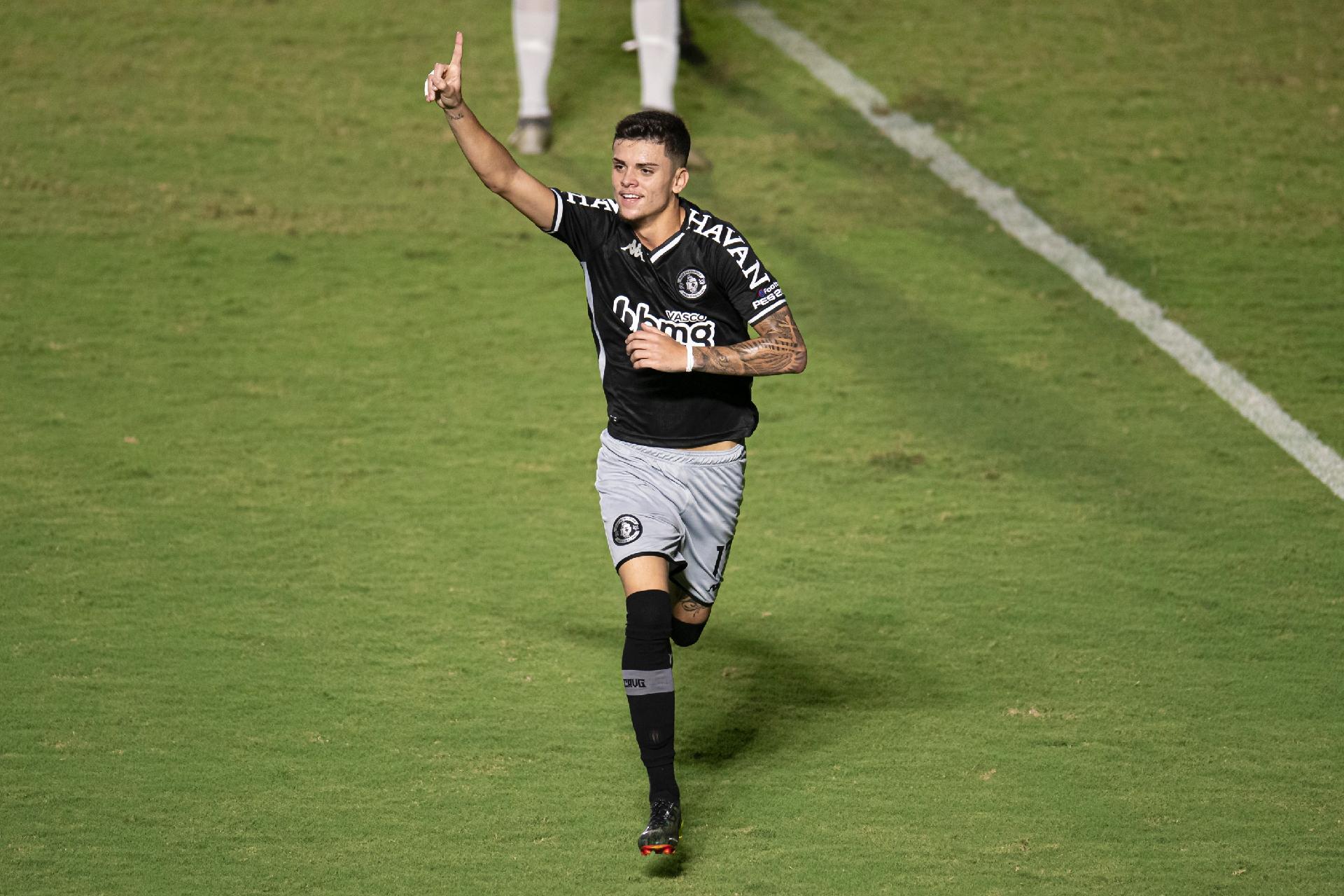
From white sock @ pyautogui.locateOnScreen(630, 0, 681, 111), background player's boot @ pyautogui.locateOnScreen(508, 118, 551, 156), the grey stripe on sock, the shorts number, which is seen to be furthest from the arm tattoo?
background player's boot @ pyautogui.locateOnScreen(508, 118, 551, 156)

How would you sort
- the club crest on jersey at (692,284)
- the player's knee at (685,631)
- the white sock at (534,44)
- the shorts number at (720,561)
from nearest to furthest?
the club crest on jersey at (692,284)
the shorts number at (720,561)
the player's knee at (685,631)
the white sock at (534,44)

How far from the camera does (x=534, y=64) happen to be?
8086 mm

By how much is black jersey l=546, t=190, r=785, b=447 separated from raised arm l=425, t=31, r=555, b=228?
0.16ft

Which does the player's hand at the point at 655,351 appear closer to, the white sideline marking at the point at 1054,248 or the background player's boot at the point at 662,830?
the background player's boot at the point at 662,830

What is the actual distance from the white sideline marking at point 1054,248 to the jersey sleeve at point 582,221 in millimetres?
3220

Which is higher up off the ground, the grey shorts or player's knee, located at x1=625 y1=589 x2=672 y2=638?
the grey shorts

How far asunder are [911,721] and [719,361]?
4.22ft

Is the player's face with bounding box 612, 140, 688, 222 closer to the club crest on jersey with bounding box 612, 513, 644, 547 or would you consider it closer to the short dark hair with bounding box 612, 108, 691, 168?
the short dark hair with bounding box 612, 108, 691, 168

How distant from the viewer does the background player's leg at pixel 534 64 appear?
8.06m

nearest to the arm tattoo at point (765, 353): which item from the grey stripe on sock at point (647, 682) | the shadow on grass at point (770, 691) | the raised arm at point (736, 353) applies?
the raised arm at point (736, 353)

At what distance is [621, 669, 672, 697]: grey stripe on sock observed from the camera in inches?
140

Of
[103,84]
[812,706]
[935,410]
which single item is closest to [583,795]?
[812,706]

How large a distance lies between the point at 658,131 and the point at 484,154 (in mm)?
422

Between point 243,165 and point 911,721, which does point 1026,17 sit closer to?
point 243,165
